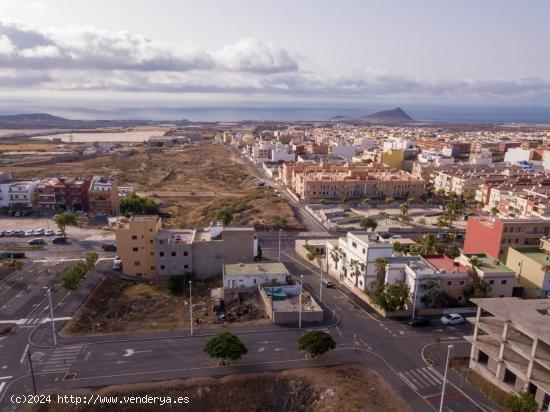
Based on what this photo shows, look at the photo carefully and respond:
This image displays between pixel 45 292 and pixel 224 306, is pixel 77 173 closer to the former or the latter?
pixel 45 292

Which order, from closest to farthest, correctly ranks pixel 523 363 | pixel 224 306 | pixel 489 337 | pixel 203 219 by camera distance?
pixel 523 363 < pixel 489 337 < pixel 224 306 < pixel 203 219

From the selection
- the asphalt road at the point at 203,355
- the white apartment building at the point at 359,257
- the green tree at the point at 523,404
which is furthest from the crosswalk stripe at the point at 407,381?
the white apartment building at the point at 359,257

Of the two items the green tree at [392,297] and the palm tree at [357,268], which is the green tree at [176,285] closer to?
the palm tree at [357,268]

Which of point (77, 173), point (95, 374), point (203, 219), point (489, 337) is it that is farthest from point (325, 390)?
point (77, 173)

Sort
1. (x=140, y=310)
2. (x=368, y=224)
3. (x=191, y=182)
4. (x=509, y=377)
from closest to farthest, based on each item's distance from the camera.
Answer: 1. (x=509, y=377)
2. (x=140, y=310)
3. (x=368, y=224)
4. (x=191, y=182)

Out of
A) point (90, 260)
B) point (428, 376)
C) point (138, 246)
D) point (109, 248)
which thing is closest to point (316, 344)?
point (428, 376)

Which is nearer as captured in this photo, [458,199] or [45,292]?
[45,292]

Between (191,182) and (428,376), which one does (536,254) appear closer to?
(428,376)

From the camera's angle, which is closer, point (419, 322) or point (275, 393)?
point (275, 393)
